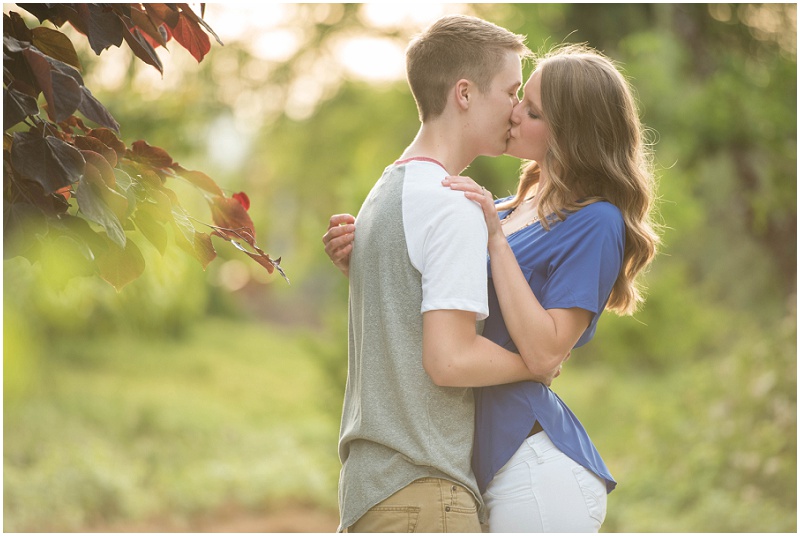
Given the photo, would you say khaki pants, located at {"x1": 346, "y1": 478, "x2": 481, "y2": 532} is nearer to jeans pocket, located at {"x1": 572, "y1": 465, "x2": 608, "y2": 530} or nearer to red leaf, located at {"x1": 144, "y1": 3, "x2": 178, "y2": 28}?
jeans pocket, located at {"x1": 572, "y1": 465, "x2": 608, "y2": 530}

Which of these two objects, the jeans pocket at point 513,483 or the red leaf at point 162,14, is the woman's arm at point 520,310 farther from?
the red leaf at point 162,14

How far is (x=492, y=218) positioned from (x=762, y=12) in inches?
255

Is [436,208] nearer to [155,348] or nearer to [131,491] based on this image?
[131,491]

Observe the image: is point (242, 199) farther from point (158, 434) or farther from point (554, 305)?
point (158, 434)

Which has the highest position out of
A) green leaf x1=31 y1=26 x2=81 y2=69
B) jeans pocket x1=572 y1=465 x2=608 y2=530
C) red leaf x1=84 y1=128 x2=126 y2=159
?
green leaf x1=31 y1=26 x2=81 y2=69

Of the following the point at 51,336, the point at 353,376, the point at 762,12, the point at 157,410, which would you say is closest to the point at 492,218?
the point at 353,376

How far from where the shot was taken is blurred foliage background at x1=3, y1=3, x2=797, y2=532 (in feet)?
19.4

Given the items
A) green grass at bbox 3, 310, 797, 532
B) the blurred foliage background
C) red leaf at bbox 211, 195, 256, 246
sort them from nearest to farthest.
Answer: red leaf at bbox 211, 195, 256, 246 < green grass at bbox 3, 310, 797, 532 < the blurred foliage background

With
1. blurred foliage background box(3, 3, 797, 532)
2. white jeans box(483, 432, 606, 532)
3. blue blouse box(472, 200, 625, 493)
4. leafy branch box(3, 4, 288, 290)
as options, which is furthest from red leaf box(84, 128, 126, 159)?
blurred foliage background box(3, 3, 797, 532)

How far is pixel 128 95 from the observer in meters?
6.32

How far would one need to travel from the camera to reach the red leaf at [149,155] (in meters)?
1.48

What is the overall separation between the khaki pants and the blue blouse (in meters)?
0.11

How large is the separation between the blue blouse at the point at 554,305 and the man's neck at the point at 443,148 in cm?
22

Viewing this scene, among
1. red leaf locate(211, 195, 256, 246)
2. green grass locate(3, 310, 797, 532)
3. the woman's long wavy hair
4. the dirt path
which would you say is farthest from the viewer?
the dirt path
